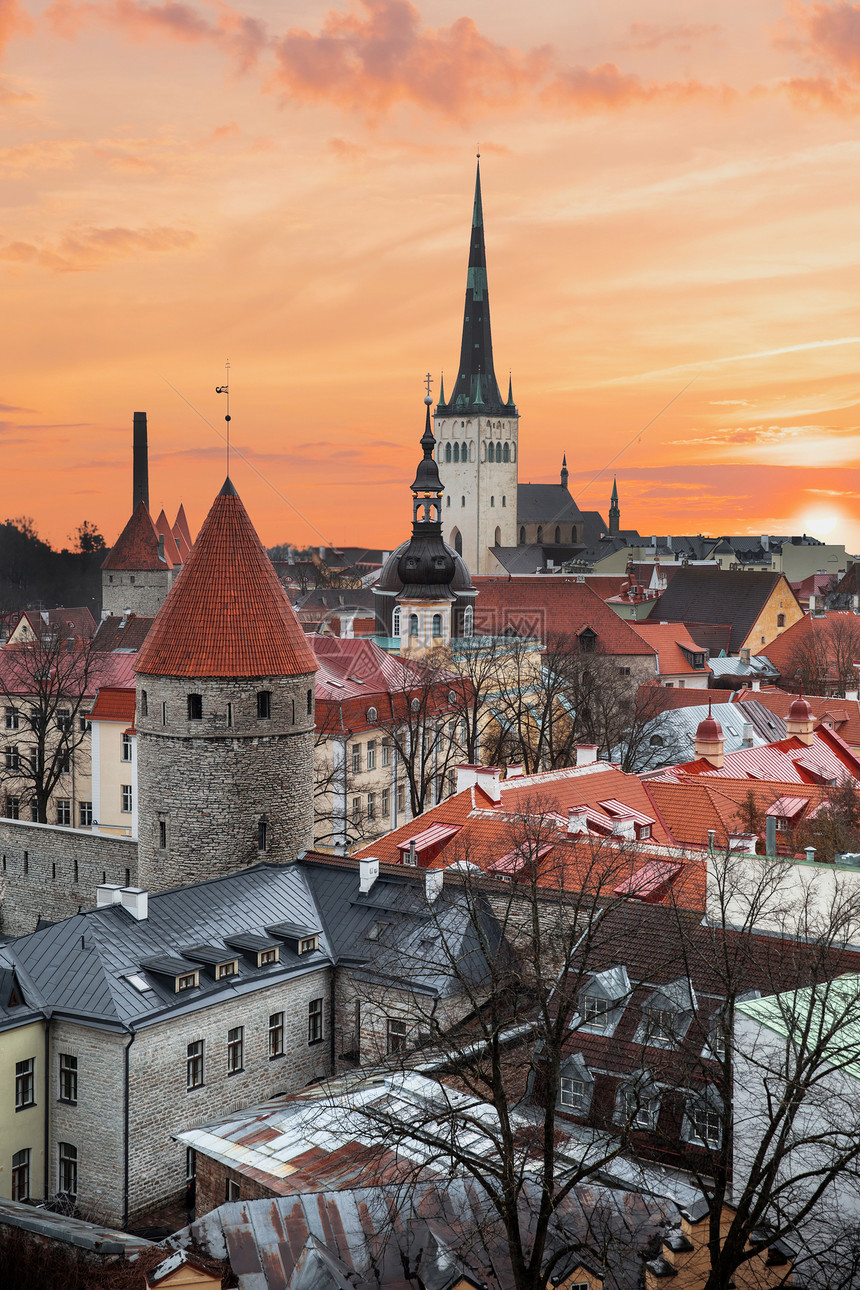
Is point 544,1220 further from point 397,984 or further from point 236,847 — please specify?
point 236,847

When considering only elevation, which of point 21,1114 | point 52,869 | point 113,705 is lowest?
point 21,1114

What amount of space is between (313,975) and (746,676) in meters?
47.8

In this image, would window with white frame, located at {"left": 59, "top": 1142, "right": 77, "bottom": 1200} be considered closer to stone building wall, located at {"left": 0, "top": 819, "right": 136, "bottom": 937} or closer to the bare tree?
stone building wall, located at {"left": 0, "top": 819, "right": 136, "bottom": 937}

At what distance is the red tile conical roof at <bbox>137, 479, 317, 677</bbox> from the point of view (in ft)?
96.5

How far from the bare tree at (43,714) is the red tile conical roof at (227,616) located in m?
16.6

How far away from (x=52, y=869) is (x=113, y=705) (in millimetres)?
9648

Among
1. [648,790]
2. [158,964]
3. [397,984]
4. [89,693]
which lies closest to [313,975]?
[397,984]

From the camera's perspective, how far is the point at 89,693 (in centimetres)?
4809

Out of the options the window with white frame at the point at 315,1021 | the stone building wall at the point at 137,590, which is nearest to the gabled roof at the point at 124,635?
the stone building wall at the point at 137,590

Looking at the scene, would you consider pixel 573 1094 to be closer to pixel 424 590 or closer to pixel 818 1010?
pixel 818 1010

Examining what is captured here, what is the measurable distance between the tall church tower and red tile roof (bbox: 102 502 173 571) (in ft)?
142

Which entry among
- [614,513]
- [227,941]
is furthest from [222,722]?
[614,513]

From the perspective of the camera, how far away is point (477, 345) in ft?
394

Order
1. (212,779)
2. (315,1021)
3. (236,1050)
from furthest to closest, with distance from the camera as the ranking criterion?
1. (212,779)
2. (315,1021)
3. (236,1050)
